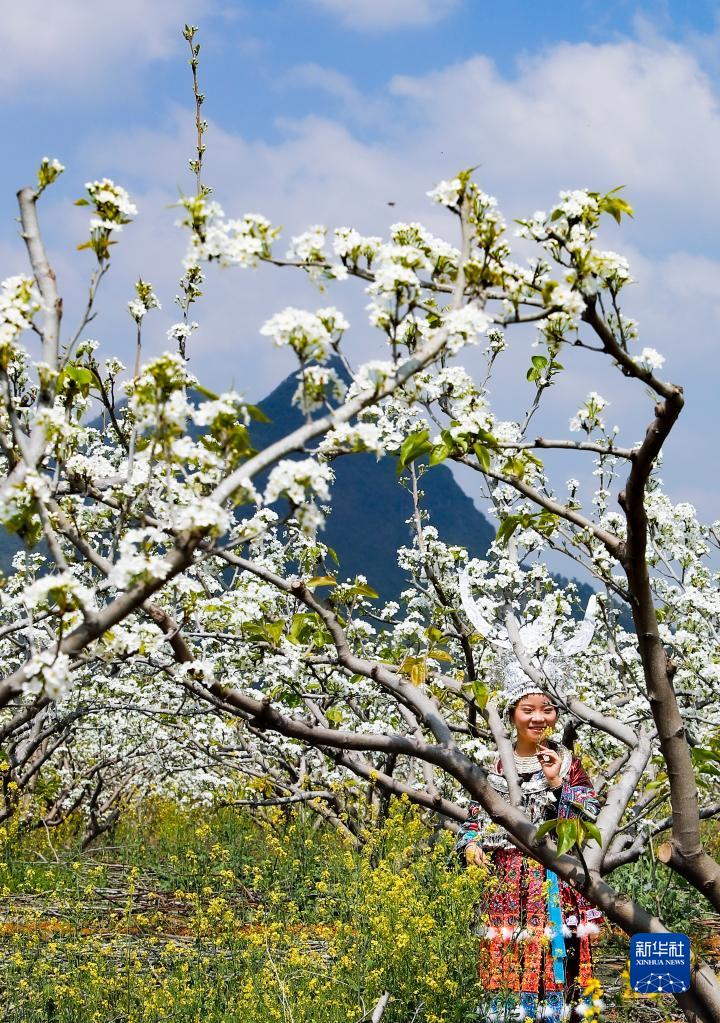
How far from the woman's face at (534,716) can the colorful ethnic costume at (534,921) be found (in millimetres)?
119

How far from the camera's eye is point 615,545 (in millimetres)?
3191

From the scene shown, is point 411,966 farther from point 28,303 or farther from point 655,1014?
point 28,303

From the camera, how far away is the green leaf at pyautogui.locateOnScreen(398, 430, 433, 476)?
2656mm

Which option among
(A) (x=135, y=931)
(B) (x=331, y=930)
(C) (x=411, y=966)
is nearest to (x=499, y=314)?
(C) (x=411, y=966)

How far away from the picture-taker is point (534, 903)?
4508mm

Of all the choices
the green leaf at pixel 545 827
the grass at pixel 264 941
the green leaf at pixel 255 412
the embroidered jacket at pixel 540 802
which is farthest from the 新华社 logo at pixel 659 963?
the green leaf at pixel 255 412

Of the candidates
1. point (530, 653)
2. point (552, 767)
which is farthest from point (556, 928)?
point (530, 653)

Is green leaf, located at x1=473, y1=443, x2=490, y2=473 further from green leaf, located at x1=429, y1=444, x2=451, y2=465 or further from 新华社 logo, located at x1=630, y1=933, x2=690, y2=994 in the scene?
新华社 logo, located at x1=630, y1=933, x2=690, y2=994

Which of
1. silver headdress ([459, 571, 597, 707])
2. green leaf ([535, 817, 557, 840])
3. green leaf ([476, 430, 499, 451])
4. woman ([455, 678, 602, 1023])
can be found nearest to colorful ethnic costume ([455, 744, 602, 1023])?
woman ([455, 678, 602, 1023])

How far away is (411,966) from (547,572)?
2774 mm

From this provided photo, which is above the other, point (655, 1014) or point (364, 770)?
point (364, 770)

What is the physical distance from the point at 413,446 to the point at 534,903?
2818 millimetres

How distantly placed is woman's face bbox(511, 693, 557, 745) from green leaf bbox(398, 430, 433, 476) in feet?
7.78

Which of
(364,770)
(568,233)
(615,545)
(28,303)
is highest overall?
(568,233)
